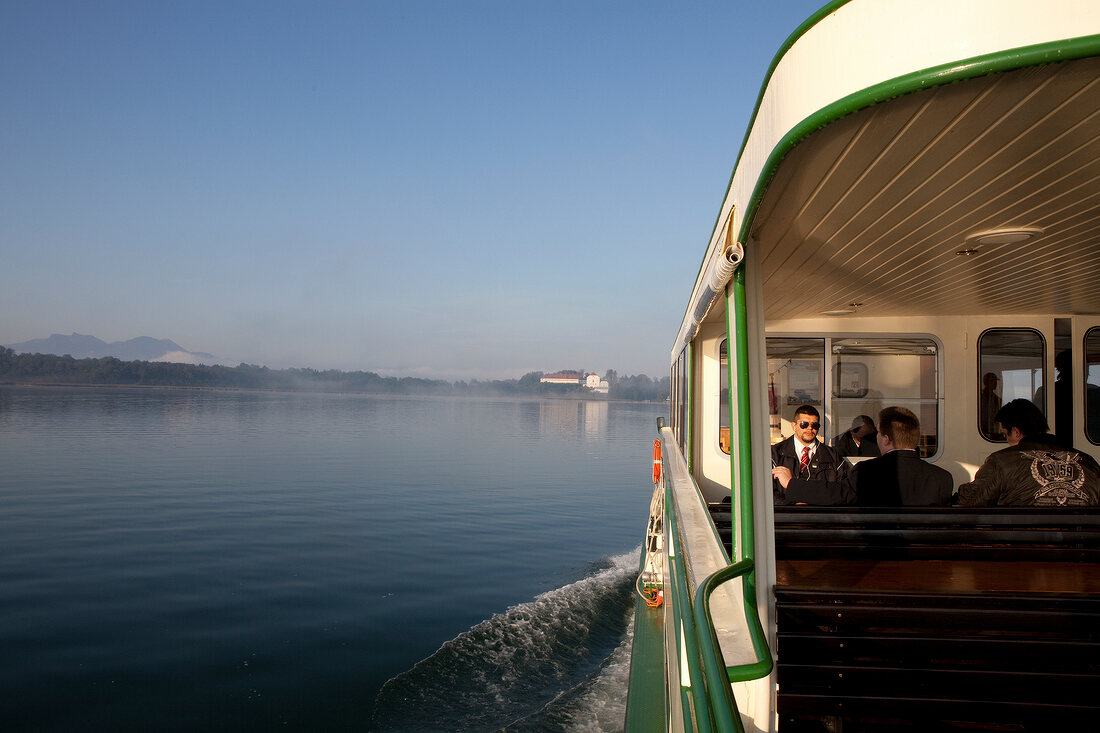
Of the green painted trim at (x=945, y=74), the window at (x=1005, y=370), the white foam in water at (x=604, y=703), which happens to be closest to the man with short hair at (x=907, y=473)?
the window at (x=1005, y=370)

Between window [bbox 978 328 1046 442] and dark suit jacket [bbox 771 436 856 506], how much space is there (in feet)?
8.52

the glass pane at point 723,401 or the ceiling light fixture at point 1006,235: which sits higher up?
the ceiling light fixture at point 1006,235

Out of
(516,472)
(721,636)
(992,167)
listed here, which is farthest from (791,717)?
A: (516,472)

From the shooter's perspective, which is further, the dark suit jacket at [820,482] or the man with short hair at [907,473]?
the dark suit jacket at [820,482]

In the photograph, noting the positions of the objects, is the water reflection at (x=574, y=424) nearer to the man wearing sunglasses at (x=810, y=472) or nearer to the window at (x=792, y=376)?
the window at (x=792, y=376)

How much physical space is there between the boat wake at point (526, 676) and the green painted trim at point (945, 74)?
7.92 meters

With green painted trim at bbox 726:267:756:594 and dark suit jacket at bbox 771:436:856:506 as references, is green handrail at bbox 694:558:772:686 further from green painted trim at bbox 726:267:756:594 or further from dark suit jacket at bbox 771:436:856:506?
dark suit jacket at bbox 771:436:856:506

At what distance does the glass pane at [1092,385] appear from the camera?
22.5 ft

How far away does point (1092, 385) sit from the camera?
6922mm

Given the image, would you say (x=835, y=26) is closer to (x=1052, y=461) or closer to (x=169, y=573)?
(x=1052, y=461)

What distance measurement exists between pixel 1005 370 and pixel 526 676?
678 cm

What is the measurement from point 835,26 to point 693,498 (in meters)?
4.19

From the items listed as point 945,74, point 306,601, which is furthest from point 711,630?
point 306,601

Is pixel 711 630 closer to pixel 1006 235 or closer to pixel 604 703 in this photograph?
pixel 1006 235
